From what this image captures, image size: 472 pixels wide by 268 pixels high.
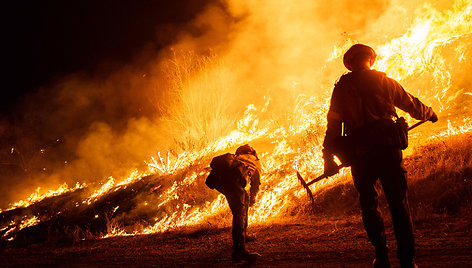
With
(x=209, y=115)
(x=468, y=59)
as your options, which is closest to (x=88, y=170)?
(x=209, y=115)

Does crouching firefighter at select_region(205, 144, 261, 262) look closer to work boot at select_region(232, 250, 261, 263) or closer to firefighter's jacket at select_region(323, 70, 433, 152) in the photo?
work boot at select_region(232, 250, 261, 263)

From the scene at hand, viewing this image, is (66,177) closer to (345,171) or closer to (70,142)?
(70,142)

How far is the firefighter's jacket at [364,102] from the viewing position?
280cm

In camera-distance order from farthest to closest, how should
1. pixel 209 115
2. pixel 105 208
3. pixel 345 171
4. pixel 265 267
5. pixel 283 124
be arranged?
pixel 209 115 → pixel 283 124 → pixel 105 208 → pixel 345 171 → pixel 265 267

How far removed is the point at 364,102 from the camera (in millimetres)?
2814

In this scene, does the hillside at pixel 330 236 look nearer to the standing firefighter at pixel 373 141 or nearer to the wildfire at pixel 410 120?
the standing firefighter at pixel 373 141

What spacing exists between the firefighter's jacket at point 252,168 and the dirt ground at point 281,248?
0.79 metres

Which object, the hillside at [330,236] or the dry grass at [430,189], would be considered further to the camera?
the dry grass at [430,189]

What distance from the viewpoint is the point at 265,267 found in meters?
3.67

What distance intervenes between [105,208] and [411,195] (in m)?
10.7

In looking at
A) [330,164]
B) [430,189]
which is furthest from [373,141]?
[430,189]

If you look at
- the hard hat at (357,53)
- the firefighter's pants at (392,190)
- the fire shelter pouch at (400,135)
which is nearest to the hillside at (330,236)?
the firefighter's pants at (392,190)

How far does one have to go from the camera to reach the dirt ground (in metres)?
3.46

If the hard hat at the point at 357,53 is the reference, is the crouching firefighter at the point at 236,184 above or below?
below
